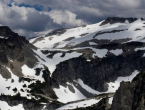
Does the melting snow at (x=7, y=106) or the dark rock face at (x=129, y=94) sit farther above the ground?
the melting snow at (x=7, y=106)

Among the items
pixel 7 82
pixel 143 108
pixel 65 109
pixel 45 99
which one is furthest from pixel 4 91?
pixel 143 108

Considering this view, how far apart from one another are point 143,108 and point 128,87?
16.0 metres

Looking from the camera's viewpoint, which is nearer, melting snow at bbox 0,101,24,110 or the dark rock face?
the dark rock face

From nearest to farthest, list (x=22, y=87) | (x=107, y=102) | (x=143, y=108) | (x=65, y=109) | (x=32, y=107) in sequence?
(x=143, y=108) < (x=107, y=102) < (x=65, y=109) < (x=32, y=107) < (x=22, y=87)

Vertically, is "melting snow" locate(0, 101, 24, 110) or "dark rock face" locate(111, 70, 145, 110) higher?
A: "melting snow" locate(0, 101, 24, 110)

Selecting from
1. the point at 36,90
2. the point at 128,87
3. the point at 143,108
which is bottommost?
the point at 143,108

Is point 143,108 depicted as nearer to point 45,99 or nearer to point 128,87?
point 128,87

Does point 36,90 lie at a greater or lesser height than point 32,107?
greater

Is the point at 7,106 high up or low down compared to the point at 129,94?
up

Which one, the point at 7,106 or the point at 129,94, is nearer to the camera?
the point at 129,94

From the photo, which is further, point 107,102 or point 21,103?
point 21,103

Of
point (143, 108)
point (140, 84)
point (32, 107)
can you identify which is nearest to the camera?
point (143, 108)

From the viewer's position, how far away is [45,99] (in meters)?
187

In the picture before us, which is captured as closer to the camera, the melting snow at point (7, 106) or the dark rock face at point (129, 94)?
the dark rock face at point (129, 94)
